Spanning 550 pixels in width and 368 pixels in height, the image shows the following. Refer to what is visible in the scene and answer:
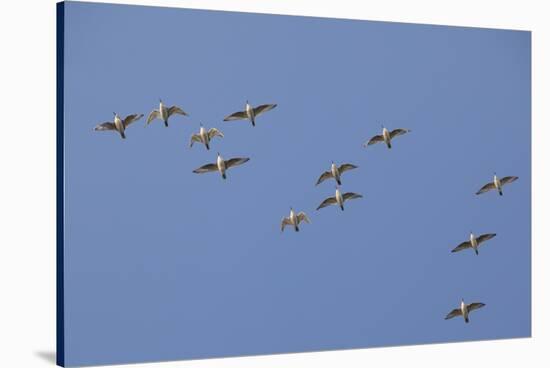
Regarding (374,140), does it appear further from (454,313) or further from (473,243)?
(454,313)

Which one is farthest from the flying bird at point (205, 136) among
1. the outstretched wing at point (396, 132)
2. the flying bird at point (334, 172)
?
the outstretched wing at point (396, 132)

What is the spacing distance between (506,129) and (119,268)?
2974 mm

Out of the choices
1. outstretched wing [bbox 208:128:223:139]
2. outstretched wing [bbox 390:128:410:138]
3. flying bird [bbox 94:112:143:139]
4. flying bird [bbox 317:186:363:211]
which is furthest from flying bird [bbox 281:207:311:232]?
flying bird [bbox 94:112:143:139]

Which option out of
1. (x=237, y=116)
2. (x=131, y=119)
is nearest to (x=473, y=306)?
(x=237, y=116)

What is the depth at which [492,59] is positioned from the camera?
9.06 meters

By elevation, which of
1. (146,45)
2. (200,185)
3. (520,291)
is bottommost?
(520,291)

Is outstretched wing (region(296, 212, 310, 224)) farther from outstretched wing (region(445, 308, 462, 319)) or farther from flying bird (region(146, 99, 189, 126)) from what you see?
outstretched wing (region(445, 308, 462, 319))

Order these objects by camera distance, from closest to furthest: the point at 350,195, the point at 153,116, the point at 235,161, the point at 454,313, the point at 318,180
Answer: the point at 153,116 → the point at 235,161 → the point at 318,180 → the point at 350,195 → the point at 454,313

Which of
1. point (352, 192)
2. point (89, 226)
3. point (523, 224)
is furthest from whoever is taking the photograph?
point (523, 224)

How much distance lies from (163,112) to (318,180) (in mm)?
1172

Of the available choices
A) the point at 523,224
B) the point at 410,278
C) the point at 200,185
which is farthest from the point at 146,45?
the point at 523,224

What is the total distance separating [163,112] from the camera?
8.02m

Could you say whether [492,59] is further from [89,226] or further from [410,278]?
[89,226]

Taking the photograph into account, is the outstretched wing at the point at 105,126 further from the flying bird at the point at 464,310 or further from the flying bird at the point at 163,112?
the flying bird at the point at 464,310
